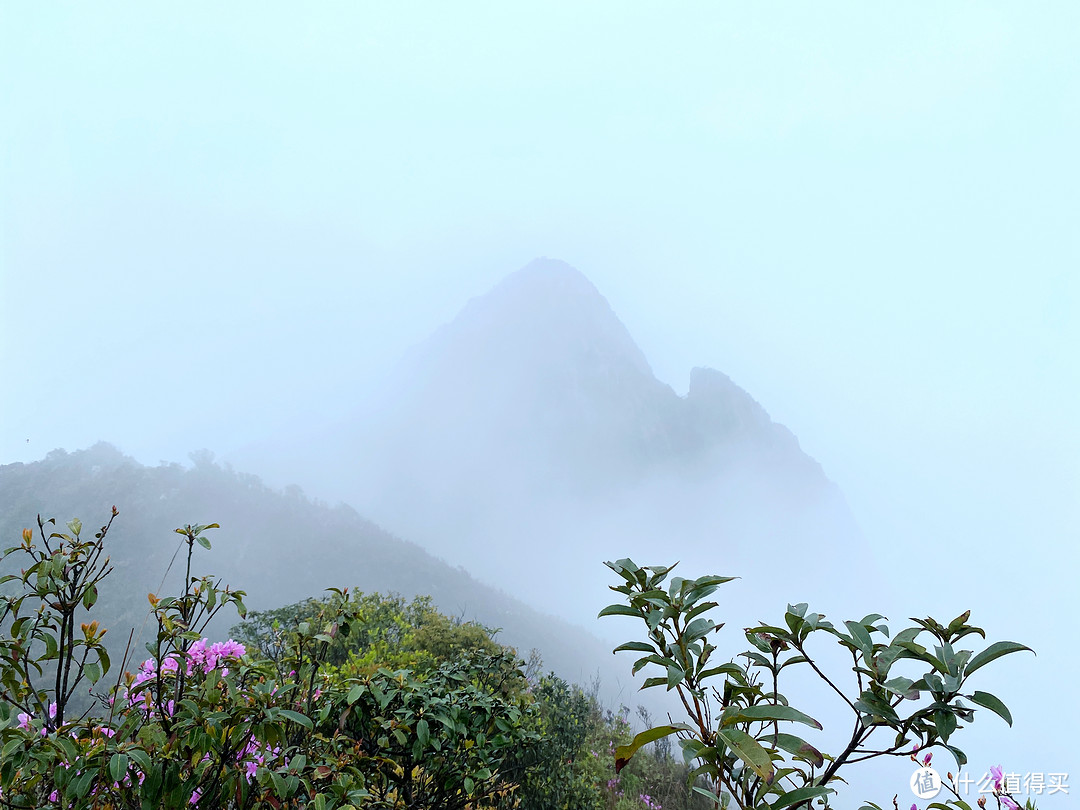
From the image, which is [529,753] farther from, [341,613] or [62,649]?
[62,649]

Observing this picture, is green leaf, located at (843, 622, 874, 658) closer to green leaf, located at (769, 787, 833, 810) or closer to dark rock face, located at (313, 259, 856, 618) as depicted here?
green leaf, located at (769, 787, 833, 810)

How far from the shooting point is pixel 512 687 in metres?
3.11

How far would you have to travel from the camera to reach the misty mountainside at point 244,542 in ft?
60.6

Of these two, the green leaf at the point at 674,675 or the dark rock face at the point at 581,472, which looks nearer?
the green leaf at the point at 674,675

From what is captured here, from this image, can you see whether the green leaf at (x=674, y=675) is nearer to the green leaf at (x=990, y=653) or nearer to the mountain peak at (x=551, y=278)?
the green leaf at (x=990, y=653)

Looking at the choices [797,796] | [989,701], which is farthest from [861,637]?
[797,796]

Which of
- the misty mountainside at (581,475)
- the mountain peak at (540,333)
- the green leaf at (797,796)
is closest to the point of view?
the green leaf at (797,796)

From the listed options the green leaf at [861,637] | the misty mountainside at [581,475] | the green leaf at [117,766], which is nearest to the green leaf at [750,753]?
the green leaf at [861,637]

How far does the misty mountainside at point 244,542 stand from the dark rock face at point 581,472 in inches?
1513

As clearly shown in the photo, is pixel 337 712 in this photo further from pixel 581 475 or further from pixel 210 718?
pixel 581 475

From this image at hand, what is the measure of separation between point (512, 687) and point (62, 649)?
7.57 ft

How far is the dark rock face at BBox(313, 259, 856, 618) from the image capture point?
68.2 m

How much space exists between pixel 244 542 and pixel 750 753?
90.5ft

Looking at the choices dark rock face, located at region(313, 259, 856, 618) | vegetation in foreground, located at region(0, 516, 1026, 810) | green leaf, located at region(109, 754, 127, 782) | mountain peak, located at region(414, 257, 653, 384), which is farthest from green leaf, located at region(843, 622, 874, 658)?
mountain peak, located at region(414, 257, 653, 384)
